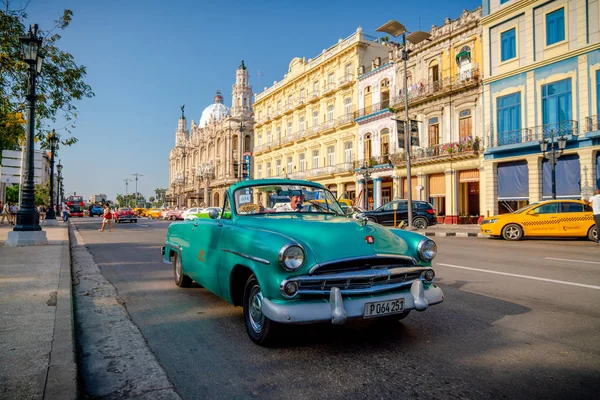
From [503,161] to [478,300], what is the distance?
20.6 metres

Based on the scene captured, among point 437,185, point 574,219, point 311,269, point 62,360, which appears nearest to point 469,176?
point 437,185

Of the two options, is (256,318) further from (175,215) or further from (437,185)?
(175,215)

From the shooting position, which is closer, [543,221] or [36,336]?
[36,336]

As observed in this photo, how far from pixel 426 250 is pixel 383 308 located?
0.89 metres

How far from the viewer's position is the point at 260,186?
193 inches

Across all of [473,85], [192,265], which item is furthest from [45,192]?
[192,265]

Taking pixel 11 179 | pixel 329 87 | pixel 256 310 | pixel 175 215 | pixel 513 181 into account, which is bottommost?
pixel 256 310

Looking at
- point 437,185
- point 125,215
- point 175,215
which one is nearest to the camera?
point 437,185

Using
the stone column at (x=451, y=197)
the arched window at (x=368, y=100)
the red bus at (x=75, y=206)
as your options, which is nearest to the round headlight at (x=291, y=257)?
the stone column at (x=451, y=197)

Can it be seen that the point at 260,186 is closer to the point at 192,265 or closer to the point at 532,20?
the point at 192,265

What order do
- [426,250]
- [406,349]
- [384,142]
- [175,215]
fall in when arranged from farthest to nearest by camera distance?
[175,215]
[384,142]
[426,250]
[406,349]

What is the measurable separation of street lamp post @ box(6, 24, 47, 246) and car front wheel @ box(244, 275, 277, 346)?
10534 millimetres

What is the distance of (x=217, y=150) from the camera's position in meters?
77.6

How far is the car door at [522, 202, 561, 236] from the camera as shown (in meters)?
14.0
